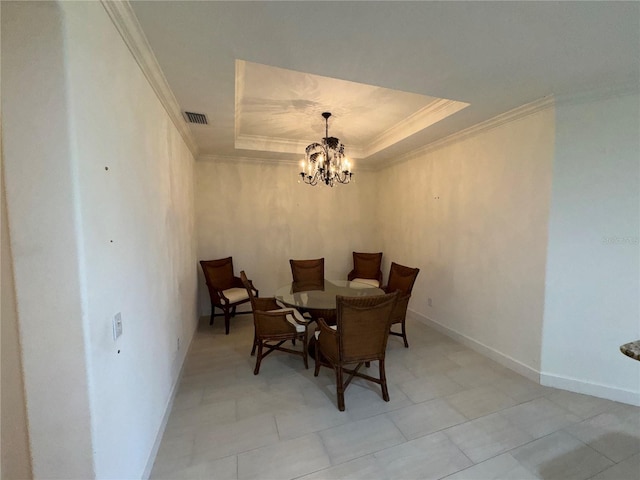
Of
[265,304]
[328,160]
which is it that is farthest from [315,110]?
[265,304]

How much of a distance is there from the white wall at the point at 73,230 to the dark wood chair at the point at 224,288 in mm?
2119

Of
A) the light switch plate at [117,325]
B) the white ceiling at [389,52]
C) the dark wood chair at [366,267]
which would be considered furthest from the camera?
the dark wood chair at [366,267]

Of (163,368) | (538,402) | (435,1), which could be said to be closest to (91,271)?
(163,368)

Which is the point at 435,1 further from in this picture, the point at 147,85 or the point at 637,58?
the point at 147,85

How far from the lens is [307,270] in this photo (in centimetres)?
402

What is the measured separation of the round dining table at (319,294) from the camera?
2590 mm

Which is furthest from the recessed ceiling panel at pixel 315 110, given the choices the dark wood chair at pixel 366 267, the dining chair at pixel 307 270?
the dark wood chair at pixel 366 267

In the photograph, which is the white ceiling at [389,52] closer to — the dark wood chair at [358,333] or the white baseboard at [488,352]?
the dark wood chair at [358,333]

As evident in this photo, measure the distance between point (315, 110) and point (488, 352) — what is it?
3264 mm

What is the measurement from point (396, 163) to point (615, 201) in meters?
2.74

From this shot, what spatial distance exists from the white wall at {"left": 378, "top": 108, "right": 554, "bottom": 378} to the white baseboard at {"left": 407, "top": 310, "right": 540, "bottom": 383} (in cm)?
1

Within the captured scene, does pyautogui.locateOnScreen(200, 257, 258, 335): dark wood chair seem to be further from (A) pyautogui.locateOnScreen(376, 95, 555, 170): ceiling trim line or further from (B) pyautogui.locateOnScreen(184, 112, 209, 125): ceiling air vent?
(A) pyautogui.locateOnScreen(376, 95, 555, 170): ceiling trim line

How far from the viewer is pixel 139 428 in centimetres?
148

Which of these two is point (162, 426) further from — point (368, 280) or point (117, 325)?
point (368, 280)
